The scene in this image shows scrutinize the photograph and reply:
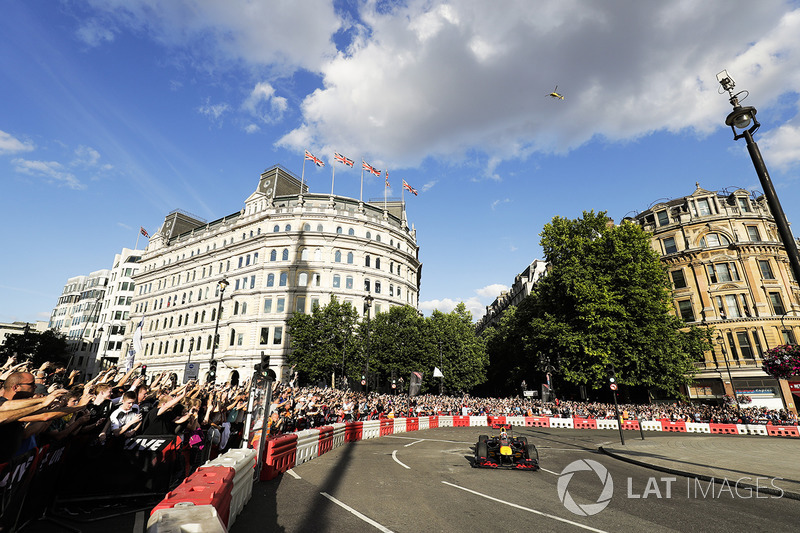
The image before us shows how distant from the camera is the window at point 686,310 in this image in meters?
38.6

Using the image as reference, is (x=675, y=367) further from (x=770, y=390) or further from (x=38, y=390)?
(x=38, y=390)

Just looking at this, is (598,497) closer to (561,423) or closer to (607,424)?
(561,423)

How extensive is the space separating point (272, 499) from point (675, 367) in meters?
31.6

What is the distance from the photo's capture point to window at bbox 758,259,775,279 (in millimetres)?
37062

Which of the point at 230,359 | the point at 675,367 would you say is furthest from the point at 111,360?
the point at 675,367

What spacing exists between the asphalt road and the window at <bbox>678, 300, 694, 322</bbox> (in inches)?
1371

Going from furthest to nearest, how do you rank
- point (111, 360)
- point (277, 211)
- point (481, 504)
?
point (111, 360) < point (277, 211) < point (481, 504)

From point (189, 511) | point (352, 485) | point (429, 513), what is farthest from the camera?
point (352, 485)

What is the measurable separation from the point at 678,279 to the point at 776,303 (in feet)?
25.9

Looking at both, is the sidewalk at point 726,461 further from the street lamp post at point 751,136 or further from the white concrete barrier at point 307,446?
the white concrete barrier at point 307,446

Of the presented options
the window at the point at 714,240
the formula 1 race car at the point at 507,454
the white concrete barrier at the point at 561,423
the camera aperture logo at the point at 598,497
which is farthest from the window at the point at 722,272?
the formula 1 race car at the point at 507,454

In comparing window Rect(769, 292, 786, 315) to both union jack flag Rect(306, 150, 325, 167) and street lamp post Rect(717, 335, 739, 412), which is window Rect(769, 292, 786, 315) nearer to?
street lamp post Rect(717, 335, 739, 412)

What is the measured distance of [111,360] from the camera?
7031cm

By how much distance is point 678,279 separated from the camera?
1581 inches
